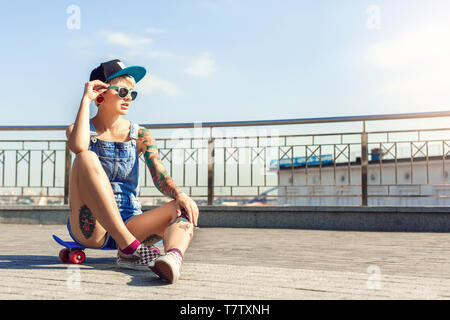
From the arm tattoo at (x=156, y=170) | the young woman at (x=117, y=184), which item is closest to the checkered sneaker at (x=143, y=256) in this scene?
the young woman at (x=117, y=184)

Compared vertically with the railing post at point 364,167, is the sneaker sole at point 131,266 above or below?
below

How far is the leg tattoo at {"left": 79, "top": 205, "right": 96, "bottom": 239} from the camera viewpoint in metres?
2.74

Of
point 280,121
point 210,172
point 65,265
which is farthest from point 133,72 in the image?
point 210,172

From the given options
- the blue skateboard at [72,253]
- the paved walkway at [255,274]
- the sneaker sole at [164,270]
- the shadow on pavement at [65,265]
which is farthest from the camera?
the blue skateboard at [72,253]

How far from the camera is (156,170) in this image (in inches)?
114

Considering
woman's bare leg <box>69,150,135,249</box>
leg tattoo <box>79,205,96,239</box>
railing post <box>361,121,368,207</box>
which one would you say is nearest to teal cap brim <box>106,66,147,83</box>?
woman's bare leg <box>69,150,135,249</box>

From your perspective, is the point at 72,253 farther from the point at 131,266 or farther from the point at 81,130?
the point at 81,130

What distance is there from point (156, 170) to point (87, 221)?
0.53 meters

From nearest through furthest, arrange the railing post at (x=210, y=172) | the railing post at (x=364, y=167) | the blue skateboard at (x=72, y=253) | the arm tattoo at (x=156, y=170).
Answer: the arm tattoo at (x=156, y=170), the blue skateboard at (x=72, y=253), the railing post at (x=364, y=167), the railing post at (x=210, y=172)

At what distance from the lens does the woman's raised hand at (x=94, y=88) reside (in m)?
2.68

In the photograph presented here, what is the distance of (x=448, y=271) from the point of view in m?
2.97

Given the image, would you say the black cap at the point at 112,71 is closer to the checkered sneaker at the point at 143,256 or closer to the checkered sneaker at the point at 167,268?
the checkered sneaker at the point at 143,256

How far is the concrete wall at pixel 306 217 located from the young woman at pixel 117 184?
3.95m

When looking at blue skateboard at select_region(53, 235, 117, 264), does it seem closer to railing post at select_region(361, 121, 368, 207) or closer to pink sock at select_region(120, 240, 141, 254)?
pink sock at select_region(120, 240, 141, 254)
